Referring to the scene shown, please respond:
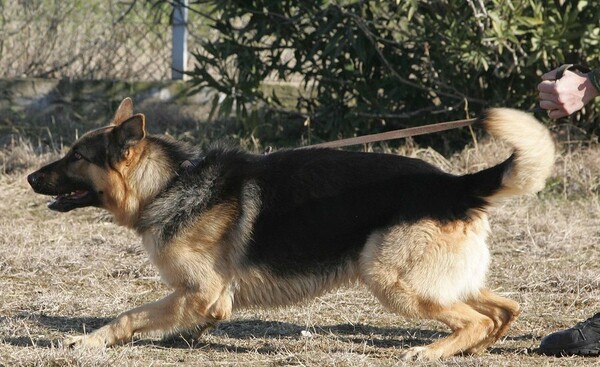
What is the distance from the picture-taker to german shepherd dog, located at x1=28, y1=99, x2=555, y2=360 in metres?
4.02

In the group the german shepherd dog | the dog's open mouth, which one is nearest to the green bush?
the german shepherd dog

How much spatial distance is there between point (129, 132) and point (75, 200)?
1.35 feet

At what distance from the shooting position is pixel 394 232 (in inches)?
158

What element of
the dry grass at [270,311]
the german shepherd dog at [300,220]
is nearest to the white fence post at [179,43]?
the dry grass at [270,311]

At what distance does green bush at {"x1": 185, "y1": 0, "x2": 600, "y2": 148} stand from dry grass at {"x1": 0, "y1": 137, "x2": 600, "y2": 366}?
0.98 meters

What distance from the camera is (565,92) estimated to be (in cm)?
391

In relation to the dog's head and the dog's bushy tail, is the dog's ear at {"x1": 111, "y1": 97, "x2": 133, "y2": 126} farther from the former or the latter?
the dog's bushy tail

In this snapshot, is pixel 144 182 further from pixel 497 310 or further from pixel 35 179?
pixel 497 310

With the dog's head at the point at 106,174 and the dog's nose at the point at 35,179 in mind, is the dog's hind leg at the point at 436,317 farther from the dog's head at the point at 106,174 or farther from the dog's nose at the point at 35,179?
the dog's nose at the point at 35,179

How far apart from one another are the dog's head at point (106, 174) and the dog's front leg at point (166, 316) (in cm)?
46

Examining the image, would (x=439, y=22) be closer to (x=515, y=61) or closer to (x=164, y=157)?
(x=515, y=61)

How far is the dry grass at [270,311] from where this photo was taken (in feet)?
13.5

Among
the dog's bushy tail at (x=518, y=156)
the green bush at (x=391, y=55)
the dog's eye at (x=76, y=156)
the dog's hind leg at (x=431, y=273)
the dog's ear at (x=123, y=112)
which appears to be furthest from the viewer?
the green bush at (x=391, y=55)

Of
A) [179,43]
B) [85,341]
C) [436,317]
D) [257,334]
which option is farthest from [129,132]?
[179,43]
